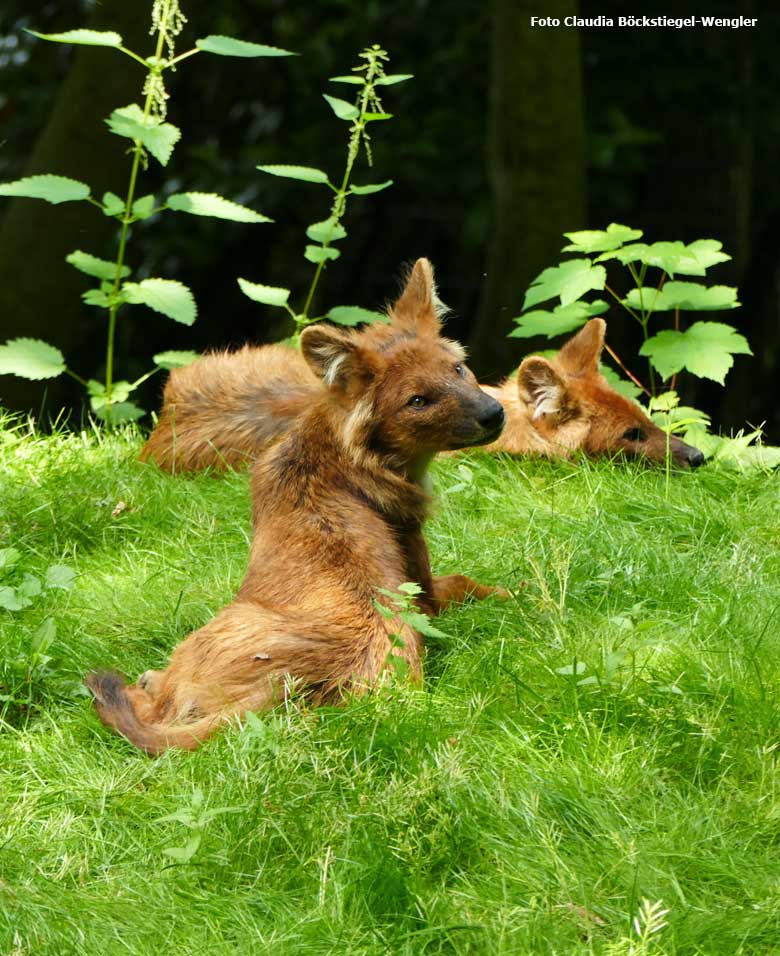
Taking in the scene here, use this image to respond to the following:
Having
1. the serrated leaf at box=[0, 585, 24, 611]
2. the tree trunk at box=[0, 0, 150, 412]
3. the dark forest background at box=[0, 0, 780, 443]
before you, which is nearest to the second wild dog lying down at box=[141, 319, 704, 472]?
the serrated leaf at box=[0, 585, 24, 611]

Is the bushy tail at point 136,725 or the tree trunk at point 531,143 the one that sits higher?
the tree trunk at point 531,143

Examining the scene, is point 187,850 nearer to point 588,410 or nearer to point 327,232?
point 588,410

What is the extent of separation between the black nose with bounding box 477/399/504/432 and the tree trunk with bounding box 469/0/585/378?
4.96 meters

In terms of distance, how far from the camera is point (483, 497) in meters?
6.26

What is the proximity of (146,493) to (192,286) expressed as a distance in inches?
239

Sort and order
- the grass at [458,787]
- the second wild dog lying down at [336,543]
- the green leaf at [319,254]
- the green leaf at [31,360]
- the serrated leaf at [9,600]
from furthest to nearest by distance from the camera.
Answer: the green leaf at [319,254] → the green leaf at [31,360] → the serrated leaf at [9,600] → the second wild dog lying down at [336,543] → the grass at [458,787]

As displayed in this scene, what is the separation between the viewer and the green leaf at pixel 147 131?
7.04 meters

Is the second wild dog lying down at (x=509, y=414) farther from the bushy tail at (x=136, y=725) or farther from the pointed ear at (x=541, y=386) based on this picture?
the bushy tail at (x=136, y=725)

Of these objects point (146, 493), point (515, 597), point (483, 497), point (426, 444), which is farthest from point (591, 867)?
point (146, 493)

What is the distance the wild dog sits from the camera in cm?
702

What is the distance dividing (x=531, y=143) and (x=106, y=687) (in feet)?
21.0

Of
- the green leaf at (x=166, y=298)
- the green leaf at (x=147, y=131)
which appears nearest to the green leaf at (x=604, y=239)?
the green leaf at (x=166, y=298)

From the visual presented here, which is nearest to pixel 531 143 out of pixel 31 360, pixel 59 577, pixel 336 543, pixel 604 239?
pixel 604 239

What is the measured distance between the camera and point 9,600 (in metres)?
4.98
